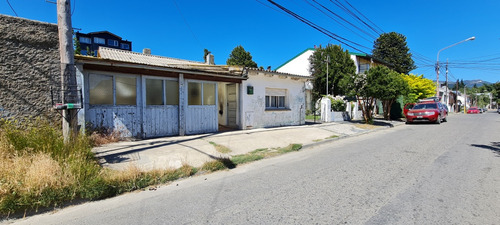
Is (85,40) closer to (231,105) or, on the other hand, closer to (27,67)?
(231,105)

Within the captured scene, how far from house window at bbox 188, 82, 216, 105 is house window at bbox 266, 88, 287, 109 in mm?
3452

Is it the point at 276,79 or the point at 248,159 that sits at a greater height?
the point at 276,79

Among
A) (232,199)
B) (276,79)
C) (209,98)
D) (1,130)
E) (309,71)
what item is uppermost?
(309,71)

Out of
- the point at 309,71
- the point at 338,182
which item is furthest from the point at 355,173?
the point at 309,71

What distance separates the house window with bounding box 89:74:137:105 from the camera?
7.63 meters

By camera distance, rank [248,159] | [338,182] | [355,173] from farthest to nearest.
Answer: [248,159], [355,173], [338,182]

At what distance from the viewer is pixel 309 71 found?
1005 inches

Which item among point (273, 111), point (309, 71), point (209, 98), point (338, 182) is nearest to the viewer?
point (338, 182)

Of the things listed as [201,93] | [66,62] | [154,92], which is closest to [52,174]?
[66,62]

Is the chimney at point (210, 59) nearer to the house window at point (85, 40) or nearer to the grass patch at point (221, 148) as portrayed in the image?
the grass patch at point (221, 148)

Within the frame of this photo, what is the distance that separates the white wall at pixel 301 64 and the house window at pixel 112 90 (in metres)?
20.5

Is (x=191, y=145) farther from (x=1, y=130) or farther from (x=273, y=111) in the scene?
(x=273, y=111)

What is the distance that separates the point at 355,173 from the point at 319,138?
4970 mm

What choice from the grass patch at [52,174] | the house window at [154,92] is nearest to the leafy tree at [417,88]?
the house window at [154,92]
